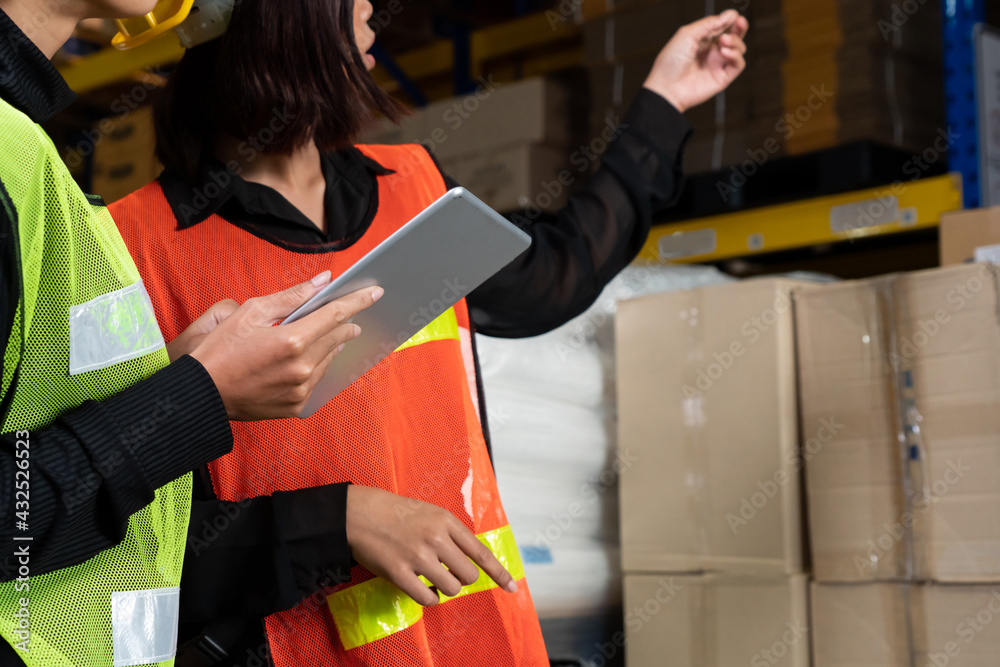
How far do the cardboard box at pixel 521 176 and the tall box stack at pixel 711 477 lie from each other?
0.93 m

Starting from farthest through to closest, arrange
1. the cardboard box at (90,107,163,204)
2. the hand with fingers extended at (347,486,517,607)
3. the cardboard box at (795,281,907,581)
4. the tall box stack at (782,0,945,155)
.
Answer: the cardboard box at (90,107,163,204), the tall box stack at (782,0,945,155), the cardboard box at (795,281,907,581), the hand with fingers extended at (347,486,517,607)

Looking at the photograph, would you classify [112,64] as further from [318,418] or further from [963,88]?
[318,418]

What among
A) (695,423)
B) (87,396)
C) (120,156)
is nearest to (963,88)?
(695,423)

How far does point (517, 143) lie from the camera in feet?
9.50

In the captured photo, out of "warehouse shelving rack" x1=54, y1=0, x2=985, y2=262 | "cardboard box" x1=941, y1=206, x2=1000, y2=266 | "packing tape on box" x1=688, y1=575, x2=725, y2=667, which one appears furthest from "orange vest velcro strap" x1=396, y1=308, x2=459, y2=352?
"warehouse shelving rack" x1=54, y1=0, x2=985, y2=262

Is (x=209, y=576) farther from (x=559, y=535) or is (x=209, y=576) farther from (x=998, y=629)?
(x=998, y=629)

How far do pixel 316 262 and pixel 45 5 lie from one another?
0.40 meters

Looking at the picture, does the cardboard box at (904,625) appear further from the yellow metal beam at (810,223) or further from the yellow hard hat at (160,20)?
the yellow hard hat at (160,20)

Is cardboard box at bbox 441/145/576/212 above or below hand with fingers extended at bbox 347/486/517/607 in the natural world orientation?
above

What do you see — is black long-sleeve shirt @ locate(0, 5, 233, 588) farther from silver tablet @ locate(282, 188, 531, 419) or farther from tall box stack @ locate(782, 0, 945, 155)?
tall box stack @ locate(782, 0, 945, 155)

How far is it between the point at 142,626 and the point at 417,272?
0.36 metres

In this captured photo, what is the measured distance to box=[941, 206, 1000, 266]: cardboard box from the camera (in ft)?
6.23

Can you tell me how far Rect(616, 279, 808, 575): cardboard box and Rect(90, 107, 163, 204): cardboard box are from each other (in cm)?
200

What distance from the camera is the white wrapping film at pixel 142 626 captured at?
2.47 feet
